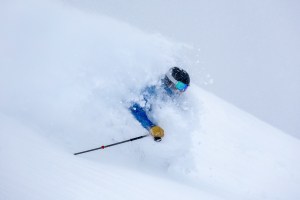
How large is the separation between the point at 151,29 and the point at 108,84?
48.3 inches

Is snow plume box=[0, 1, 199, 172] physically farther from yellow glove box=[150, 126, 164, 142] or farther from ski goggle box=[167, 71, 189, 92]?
yellow glove box=[150, 126, 164, 142]

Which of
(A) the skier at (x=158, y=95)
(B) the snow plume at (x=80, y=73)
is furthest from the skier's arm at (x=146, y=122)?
(B) the snow plume at (x=80, y=73)

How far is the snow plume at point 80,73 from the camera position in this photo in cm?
441

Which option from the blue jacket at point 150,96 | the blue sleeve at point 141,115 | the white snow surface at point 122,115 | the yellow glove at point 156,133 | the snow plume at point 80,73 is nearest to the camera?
the yellow glove at point 156,133

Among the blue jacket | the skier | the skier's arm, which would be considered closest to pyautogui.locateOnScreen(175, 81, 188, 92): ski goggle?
the skier

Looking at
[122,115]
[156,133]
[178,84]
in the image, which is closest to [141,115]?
[156,133]

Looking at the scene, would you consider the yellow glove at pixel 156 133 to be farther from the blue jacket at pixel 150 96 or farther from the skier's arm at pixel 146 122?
the blue jacket at pixel 150 96

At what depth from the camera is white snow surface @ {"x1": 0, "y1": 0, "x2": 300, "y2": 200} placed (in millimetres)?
4289

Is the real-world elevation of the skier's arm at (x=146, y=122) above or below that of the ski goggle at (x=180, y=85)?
below

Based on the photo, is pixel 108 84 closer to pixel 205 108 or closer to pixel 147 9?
pixel 147 9

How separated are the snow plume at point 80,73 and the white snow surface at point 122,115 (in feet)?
0.05

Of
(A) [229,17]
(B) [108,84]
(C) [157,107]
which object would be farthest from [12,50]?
(A) [229,17]

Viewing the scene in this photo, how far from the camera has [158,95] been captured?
15.5 feet

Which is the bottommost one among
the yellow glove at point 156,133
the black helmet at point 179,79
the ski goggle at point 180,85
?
the yellow glove at point 156,133
